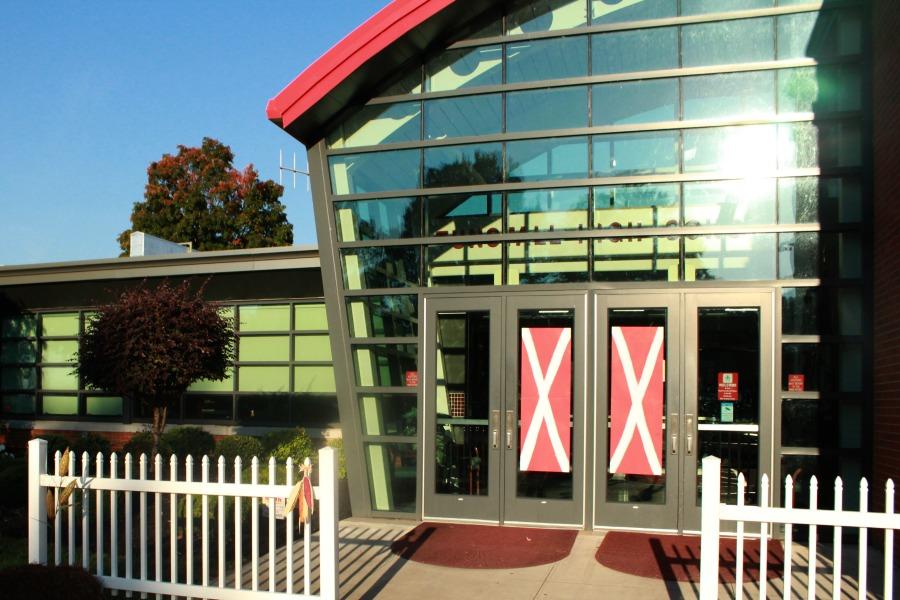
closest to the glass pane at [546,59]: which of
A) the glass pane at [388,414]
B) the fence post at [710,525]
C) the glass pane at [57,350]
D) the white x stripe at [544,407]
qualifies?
the white x stripe at [544,407]

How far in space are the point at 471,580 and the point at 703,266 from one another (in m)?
4.28

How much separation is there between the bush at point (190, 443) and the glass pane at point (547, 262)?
5397 mm

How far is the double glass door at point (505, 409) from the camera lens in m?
9.36

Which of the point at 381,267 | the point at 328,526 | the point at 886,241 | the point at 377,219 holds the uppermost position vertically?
the point at 377,219

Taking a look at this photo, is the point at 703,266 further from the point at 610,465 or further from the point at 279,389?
the point at 279,389

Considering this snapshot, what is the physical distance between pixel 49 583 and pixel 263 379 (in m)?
8.01

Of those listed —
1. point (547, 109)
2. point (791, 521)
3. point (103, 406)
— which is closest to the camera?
point (791, 521)

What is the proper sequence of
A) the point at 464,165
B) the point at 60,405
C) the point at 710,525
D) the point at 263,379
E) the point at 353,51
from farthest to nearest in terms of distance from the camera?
the point at 60,405 < the point at 263,379 < the point at 464,165 < the point at 353,51 < the point at 710,525

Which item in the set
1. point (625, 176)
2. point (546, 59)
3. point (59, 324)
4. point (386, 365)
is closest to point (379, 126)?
point (546, 59)

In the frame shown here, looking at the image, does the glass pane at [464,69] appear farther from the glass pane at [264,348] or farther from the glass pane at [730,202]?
the glass pane at [264,348]

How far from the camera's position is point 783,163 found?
29.9ft

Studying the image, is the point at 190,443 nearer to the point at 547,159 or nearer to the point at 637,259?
the point at 547,159

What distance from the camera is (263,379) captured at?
46.9 feet

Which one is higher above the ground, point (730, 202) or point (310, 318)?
point (730, 202)
